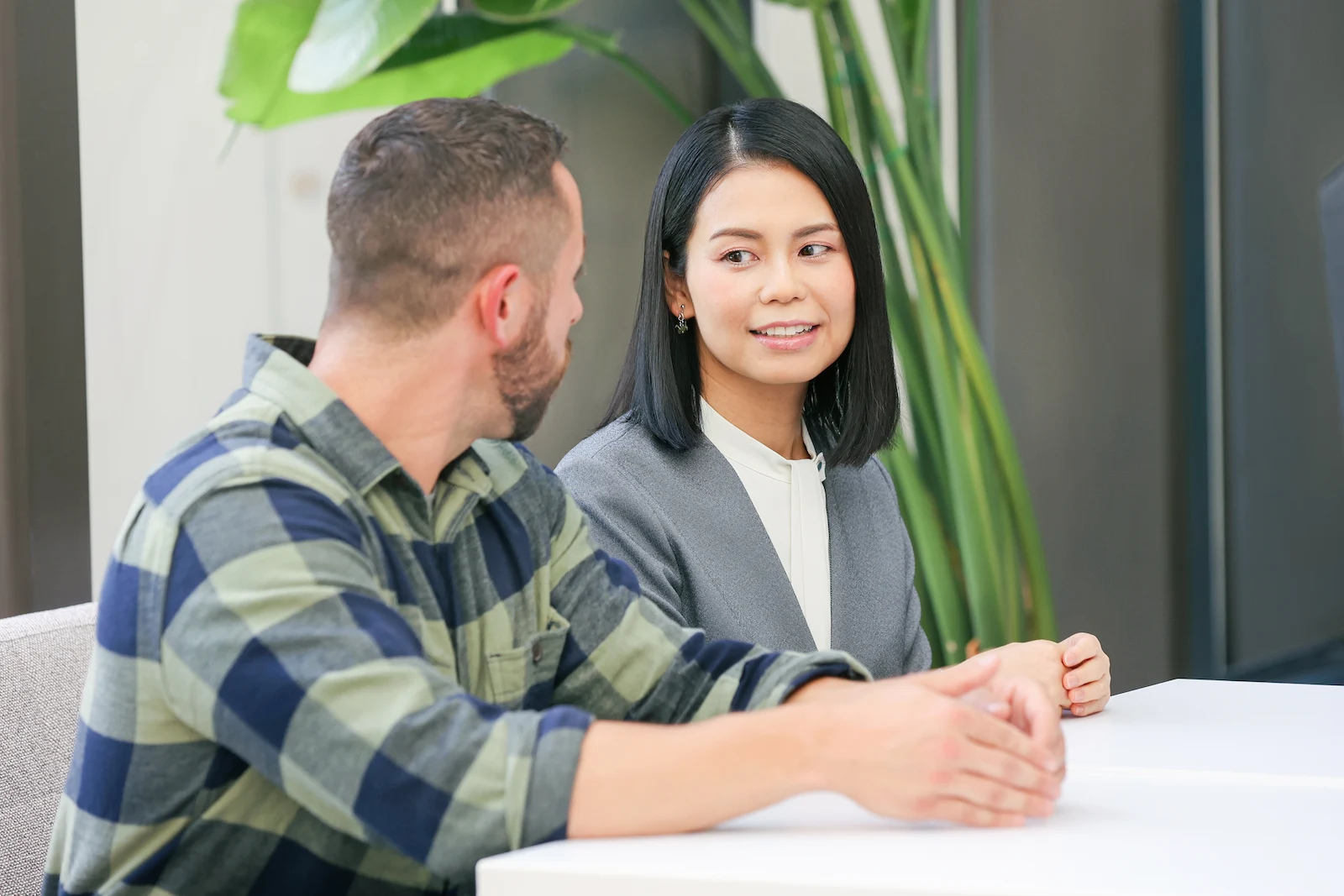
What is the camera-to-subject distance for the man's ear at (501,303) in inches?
37.7

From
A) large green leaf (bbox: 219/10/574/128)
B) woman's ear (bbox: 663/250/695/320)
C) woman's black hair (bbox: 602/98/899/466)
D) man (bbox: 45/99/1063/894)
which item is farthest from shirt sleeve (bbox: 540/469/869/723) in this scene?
large green leaf (bbox: 219/10/574/128)

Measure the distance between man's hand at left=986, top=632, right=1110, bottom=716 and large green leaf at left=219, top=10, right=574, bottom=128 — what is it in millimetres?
1704

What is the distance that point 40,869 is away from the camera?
1.08 metres

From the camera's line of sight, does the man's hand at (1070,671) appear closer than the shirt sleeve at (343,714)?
No

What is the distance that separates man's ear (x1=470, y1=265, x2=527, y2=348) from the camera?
958mm

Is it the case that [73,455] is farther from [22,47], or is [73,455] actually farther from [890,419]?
[890,419]

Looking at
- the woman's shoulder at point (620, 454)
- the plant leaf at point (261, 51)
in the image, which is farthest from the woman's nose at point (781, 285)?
the plant leaf at point (261, 51)

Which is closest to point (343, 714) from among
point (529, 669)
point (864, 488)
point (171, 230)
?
point (529, 669)

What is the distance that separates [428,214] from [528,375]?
0.14m

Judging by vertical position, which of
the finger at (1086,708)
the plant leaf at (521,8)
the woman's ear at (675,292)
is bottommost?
the finger at (1086,708)

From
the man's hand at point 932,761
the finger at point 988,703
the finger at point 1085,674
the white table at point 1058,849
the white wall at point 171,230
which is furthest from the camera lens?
the white wall at point 171,230

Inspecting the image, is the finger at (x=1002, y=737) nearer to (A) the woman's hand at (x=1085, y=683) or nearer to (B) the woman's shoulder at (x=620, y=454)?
(A) the woman's hand at (x=1085, y=683)

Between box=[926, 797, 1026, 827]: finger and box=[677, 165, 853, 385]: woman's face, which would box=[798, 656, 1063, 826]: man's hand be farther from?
box=[677, 165, 853, 385]: woman's face

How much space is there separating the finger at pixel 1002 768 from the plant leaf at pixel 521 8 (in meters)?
2.04
